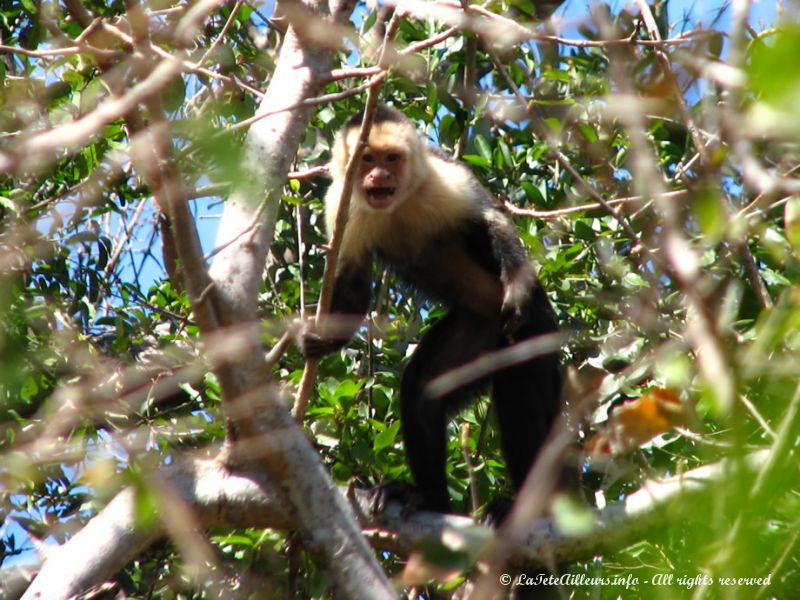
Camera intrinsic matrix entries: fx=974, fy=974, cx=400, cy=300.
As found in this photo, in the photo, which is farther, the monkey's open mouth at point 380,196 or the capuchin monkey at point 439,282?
the monkey's open mouth at point 380,196

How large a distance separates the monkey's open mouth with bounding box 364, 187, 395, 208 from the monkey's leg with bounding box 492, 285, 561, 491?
90 centimetres

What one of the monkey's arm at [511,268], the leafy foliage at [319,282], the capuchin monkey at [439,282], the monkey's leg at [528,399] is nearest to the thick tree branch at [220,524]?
the leafy foliage at [319,282]

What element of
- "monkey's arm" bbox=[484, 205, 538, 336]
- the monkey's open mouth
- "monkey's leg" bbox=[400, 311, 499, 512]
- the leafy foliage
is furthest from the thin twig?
the monkey's open mouth

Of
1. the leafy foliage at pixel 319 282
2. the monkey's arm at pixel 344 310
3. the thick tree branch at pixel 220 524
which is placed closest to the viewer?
the thick tree branch at pixel 220 524

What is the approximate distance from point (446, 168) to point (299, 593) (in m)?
2.22

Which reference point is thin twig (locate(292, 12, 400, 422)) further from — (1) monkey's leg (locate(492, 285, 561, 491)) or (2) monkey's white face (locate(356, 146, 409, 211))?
(2) monkey's white face (locate(356, 146, 409, 211))

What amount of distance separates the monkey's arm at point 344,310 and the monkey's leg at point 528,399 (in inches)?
28.5

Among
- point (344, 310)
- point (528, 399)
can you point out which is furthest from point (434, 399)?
point (344, 310)

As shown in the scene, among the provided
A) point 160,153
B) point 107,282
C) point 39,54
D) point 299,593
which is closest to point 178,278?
point 107,282

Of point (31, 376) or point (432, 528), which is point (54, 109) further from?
point (432, 528)

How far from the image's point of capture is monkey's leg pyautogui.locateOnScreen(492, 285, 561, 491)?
14.0 feet

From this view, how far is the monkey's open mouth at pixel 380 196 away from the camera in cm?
480

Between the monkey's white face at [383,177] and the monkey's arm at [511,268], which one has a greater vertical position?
the monkey's white face at [383,177]

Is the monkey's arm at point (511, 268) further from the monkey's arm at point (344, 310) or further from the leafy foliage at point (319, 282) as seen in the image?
the monkey's arm at point (344, 310)
